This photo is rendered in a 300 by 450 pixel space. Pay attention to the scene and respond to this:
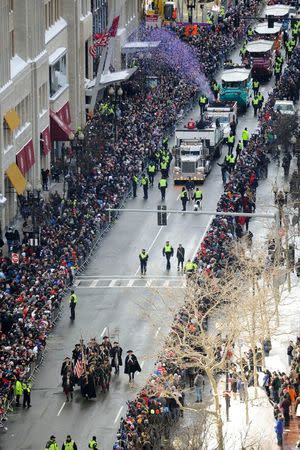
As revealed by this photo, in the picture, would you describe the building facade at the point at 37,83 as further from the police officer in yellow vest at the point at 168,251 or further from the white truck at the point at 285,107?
the white truck at the point at 285,107

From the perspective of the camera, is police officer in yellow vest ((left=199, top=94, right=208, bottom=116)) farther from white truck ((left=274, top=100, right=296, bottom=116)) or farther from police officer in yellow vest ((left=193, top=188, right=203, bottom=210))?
police officer in yellow vest ((left=193, top=188, right=203, bottom=210))

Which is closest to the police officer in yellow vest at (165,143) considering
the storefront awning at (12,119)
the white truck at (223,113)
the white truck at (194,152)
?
the white truck at (194,152)

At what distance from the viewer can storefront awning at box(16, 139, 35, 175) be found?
119062 mm

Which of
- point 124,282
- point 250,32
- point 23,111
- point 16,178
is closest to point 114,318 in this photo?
point 124,282

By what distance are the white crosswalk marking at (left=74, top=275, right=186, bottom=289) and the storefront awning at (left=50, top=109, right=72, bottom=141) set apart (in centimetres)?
2047

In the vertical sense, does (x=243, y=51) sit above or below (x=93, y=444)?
below

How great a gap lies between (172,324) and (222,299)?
2457 millimetres

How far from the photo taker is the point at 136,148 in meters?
128

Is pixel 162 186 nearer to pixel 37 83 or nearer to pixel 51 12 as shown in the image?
pixel 37 83

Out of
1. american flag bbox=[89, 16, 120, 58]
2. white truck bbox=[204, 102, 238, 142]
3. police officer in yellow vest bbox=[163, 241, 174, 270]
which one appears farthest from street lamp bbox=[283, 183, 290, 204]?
american flag bbox=[89, 16, 120, 58]

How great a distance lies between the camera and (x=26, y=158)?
120125 millimetres

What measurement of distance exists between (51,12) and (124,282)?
2769cm

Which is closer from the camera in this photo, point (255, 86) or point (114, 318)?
point (114, 318)

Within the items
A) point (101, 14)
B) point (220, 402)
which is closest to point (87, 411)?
point (220, 402)
